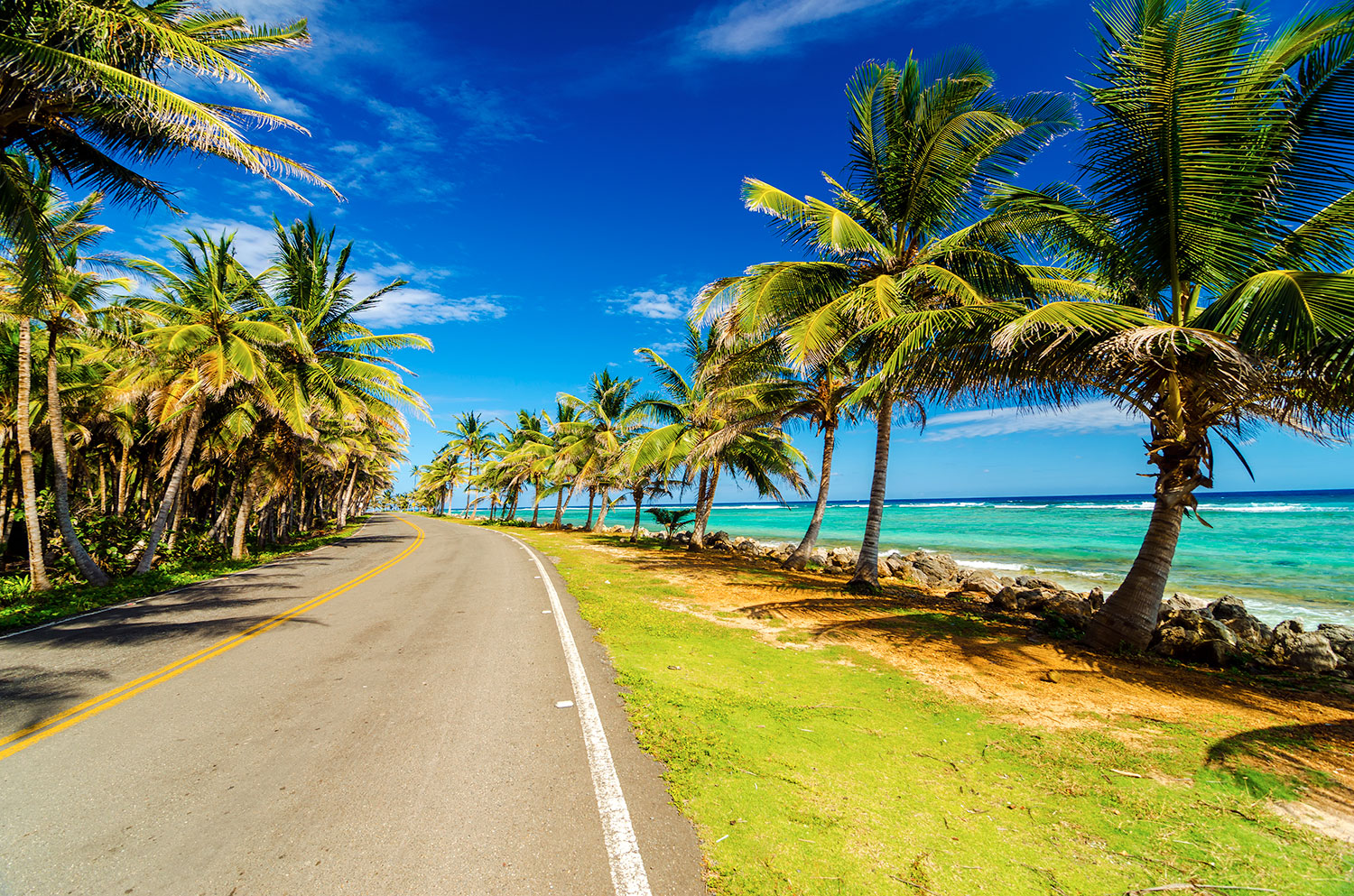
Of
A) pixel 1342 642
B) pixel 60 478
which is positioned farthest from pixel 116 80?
pixel 1342 642

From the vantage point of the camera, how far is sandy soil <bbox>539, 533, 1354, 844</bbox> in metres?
4.46

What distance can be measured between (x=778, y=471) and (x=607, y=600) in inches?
547

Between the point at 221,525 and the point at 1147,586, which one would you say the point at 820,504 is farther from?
the point at 221,525

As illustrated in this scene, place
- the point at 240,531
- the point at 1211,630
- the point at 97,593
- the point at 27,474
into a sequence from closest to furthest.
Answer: the point at 1211,630
the point at 97,593
the point at 27,474
the point at 240,531

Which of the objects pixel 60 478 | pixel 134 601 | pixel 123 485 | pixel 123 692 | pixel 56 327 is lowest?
pixel 134 601

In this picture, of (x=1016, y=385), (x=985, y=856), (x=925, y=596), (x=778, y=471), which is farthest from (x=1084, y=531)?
(x=985, y=856)

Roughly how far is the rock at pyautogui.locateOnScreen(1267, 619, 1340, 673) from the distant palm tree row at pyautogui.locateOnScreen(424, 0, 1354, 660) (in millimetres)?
2041

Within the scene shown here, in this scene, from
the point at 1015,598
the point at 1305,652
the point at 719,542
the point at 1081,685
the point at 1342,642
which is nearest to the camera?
the point at 1081,685

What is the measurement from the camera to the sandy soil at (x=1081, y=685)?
4.46m

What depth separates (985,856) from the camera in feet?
10.0

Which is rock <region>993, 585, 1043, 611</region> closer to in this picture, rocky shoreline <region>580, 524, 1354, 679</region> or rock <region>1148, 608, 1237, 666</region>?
rocky shoreline <region>580, 524, 1354, 679</region>

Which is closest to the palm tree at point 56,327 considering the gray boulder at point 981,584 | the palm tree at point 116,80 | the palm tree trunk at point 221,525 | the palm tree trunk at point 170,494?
the palm tree trunk at point 170,494

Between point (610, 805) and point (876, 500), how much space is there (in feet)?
33.4

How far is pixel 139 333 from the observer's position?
1484 centimetres
